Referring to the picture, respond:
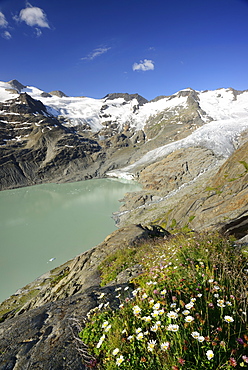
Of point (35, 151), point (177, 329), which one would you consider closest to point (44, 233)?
point (177, 329)

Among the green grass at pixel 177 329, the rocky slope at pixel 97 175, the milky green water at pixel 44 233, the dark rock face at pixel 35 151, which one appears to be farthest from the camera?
the dark rock face at pixel 35 151

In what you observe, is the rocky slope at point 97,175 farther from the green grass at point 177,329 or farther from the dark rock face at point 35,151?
the green grass at point 177,329

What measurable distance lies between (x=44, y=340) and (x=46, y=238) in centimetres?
4318

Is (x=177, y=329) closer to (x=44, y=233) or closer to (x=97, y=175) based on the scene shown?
(x=44, y=233)

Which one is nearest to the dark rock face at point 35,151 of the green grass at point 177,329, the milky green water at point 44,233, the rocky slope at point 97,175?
the rocky slope at point 97,175

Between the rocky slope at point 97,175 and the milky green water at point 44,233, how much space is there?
6435 mm

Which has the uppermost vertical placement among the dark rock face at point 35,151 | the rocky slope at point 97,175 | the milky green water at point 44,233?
the dark rock face at point 35,151

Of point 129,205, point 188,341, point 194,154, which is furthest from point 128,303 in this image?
point 194,154

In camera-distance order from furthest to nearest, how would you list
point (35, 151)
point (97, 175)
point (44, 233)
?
point (35, 151) → point (97, 175) → point (44, 233)

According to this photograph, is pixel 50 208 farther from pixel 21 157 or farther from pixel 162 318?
pixel 21 157

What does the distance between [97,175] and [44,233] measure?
3510 inches

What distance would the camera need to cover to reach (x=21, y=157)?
135 m

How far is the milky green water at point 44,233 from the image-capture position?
31.2m

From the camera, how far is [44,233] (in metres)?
46.3
